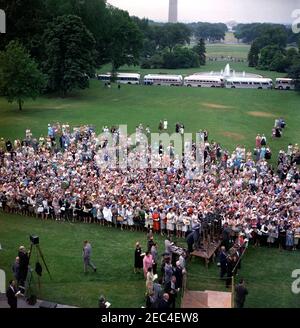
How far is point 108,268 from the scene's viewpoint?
17234 mm

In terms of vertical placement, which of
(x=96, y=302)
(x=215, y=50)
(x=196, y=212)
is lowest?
(x=96, y=302)

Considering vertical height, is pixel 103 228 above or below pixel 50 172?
below

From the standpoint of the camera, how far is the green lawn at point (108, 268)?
15.5 m

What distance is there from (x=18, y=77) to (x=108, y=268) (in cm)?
2974

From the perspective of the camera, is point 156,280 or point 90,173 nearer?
point 156,280

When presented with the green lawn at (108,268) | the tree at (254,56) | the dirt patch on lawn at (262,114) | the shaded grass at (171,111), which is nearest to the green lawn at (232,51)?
the tree at (254,56)

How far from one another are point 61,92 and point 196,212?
36288mm

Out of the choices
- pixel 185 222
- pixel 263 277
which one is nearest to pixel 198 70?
pixel 185 222

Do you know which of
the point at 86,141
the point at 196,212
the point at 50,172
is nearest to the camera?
the point at 196,212

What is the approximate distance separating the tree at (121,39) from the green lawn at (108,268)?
1950 inches

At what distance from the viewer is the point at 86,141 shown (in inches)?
1185

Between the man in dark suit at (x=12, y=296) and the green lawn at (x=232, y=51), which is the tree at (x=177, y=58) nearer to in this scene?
the green lawn at (x=232, y=51)

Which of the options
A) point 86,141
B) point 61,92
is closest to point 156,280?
point 86,141

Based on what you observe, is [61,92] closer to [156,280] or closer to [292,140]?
[292,140]
